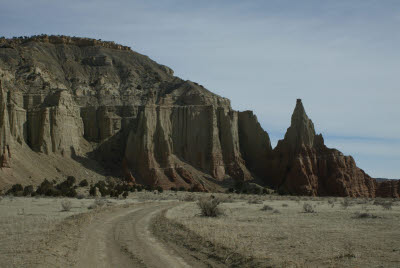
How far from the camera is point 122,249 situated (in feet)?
54.4

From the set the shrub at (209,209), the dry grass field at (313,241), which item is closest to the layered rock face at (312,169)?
the shrub at (209,209)

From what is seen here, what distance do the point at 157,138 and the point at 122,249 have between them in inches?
2673

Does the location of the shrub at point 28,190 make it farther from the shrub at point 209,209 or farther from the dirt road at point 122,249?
the dirt road at point 122,249

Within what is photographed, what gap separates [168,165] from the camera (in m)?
82.2

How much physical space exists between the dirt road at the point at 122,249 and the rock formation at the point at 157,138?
150 ft

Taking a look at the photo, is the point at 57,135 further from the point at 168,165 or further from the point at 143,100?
the point at 143,100

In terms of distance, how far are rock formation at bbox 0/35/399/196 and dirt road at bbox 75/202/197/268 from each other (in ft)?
150

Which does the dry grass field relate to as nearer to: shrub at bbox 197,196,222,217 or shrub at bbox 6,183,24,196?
shrub at bbox 197,196,222,217

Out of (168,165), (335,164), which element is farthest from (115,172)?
(335,164)

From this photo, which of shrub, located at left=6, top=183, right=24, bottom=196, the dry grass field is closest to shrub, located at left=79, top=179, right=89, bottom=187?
shrub, located at left=6, top=183, right=24, bottom=196

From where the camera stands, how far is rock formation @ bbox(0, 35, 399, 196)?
2921 inches

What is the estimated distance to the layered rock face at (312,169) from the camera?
8425cm

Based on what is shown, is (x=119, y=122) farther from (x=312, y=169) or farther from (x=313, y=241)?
(x=313, y=241)

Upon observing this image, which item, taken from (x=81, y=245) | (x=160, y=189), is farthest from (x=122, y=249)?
(x=160, y=189)
